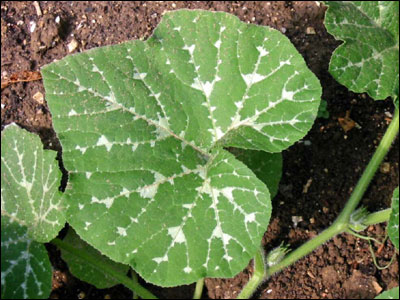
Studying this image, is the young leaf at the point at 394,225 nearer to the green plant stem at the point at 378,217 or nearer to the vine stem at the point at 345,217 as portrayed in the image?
the green plant stem at the point at 378,217

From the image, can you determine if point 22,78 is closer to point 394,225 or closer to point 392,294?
point 394,225

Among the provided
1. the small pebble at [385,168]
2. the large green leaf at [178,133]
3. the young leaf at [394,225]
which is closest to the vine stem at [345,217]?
the small pebble at [385,168]

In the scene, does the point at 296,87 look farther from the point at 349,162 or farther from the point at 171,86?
the point at 349,162

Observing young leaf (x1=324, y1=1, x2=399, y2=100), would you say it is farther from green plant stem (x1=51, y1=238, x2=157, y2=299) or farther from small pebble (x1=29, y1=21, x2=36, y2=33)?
small pebble (x1=29, y1=21, x2=36, y2=33)

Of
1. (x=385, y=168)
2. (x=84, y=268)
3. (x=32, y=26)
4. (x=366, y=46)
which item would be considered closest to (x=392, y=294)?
(x=385, y=168)

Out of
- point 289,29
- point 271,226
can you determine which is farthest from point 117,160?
point 289,29

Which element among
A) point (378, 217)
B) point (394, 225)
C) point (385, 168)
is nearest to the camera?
point (394, 225)
